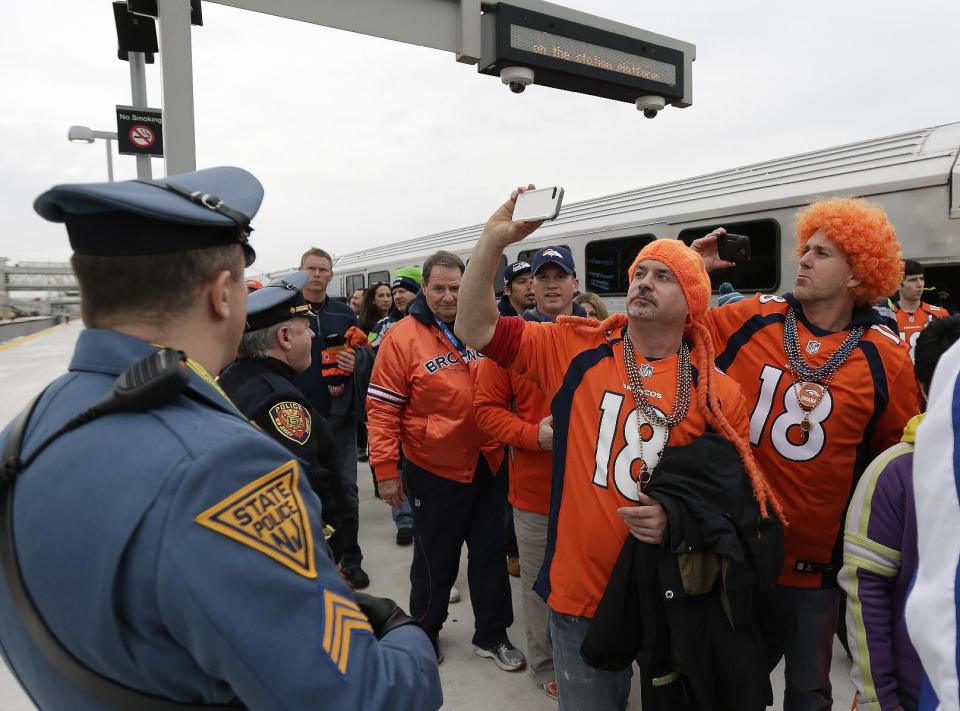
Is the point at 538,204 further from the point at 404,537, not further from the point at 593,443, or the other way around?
the point at 404,537

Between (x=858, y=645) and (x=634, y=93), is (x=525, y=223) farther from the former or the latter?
(x=634, y=93)

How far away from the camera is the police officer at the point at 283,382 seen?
211cm

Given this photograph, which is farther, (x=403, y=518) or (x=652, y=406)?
(x=403, y=518)

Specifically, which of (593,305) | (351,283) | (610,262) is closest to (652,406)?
(593,305)

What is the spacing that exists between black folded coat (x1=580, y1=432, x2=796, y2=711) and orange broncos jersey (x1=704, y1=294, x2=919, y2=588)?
17.9 inches

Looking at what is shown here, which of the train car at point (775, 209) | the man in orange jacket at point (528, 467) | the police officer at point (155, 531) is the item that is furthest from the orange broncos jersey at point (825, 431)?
the train car at point (775, 209)

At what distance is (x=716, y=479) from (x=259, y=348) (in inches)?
67.1

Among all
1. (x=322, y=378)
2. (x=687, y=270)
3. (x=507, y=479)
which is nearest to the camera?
(x=687, y=270)

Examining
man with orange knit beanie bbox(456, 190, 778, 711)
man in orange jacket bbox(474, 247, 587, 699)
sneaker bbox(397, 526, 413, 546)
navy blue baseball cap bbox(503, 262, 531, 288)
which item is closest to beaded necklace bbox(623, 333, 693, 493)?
man with orange knit beanie bbox(456, 190, 778, 711)

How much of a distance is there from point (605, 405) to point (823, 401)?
2.80 feet

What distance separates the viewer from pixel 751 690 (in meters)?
1.71

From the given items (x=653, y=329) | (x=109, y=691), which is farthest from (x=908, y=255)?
(x=109, y=691)

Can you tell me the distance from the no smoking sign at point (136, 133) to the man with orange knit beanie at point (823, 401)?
4.28m

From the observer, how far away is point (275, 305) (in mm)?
2264
